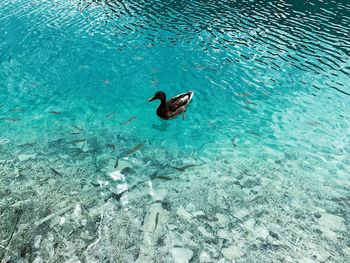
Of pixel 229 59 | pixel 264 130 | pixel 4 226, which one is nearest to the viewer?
pixel 4 226

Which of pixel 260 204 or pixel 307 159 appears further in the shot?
pixel 307 159

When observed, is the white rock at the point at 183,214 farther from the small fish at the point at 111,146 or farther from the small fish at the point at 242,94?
→ the small fish at the point at 242,94

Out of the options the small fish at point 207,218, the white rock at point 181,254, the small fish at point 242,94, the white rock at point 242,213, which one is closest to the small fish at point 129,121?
the small fish at point 242,94

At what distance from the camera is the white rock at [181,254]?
28.1 feet

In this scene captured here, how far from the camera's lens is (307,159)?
1277cm

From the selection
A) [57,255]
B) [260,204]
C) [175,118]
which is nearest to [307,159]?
[260,204]

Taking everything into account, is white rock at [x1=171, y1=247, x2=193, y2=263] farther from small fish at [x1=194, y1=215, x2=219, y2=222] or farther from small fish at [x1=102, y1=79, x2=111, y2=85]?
small fish at [x1=102, y1=79, x2=111, y2=85]

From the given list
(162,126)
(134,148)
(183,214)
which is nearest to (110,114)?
(162,126)

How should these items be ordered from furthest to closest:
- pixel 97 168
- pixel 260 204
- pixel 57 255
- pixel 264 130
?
pixel 264 130 → pixel 97 168 → pixel 260 204 → pixel 57 255

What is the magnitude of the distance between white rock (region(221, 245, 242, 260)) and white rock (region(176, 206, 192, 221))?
164cm

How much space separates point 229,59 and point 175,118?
28.5 ft

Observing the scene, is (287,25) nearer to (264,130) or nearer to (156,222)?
(264,130)

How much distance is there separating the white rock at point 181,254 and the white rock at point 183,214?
3.95ft

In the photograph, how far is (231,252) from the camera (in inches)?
347
